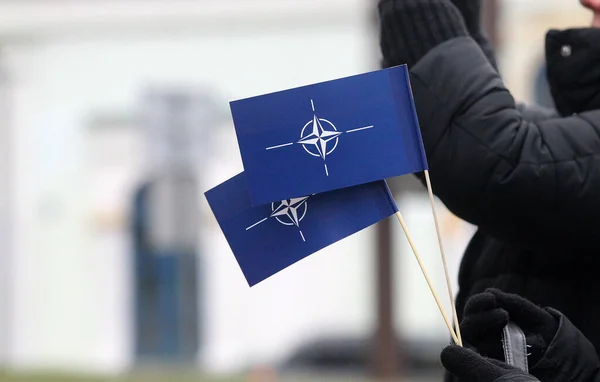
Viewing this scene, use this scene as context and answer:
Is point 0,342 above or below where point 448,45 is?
below

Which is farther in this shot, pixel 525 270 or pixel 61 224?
pixel 61 224

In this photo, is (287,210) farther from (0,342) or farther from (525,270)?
(0,342)

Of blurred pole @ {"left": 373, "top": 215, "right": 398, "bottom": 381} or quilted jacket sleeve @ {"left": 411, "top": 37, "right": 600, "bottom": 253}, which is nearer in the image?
quilted jacket sleeve @ {"left": 411, "top": 37, "right": 600, "bottom": 253}

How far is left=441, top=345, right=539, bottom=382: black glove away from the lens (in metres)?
1.38

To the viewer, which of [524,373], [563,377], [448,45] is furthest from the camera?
[448,45]

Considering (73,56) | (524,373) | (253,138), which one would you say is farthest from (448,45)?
(73,56)

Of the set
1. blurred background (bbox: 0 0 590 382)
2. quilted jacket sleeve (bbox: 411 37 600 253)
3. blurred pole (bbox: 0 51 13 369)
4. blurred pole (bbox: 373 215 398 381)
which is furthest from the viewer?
blurred pole (bbox: 0 51 13 369)

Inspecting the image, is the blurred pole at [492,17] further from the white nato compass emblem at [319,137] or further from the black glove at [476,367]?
the black glove at [476,367]

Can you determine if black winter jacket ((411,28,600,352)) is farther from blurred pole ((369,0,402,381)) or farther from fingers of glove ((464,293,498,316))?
blurred pole ((369,0,402,381))

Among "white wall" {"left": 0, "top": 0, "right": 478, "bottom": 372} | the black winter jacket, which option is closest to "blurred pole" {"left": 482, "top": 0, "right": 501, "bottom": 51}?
"white wall" {"left": 0, "top": 0, "right": 478, "bottom": 372}

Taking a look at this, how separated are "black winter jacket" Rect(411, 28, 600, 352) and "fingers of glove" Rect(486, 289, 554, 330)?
0.36 feet

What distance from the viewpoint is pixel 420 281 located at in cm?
1088

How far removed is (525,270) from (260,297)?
952cm

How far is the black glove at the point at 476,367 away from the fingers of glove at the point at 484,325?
0.22 ft
